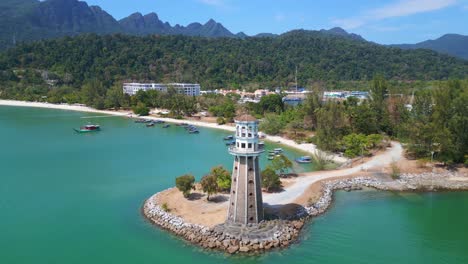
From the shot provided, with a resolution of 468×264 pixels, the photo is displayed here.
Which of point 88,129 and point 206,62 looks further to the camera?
point 206,62

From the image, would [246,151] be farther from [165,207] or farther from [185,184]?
[165,207]

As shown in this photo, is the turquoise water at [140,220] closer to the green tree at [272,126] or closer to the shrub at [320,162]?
the shrub at [320,162]

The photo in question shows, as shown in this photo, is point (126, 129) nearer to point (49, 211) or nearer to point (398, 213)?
point (49, 211)

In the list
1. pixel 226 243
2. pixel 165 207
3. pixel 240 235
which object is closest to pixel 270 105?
pixel 165 207

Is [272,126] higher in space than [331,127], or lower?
lower

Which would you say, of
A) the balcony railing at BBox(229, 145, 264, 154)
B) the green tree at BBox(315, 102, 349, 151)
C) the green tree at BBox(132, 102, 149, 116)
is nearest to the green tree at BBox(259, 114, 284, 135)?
the green tree at BBox(315, 102, 349, 151)

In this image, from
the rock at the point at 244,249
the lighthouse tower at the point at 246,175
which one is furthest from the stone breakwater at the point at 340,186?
the rock at the point at 244,249

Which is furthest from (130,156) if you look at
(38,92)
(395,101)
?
(38,92)
